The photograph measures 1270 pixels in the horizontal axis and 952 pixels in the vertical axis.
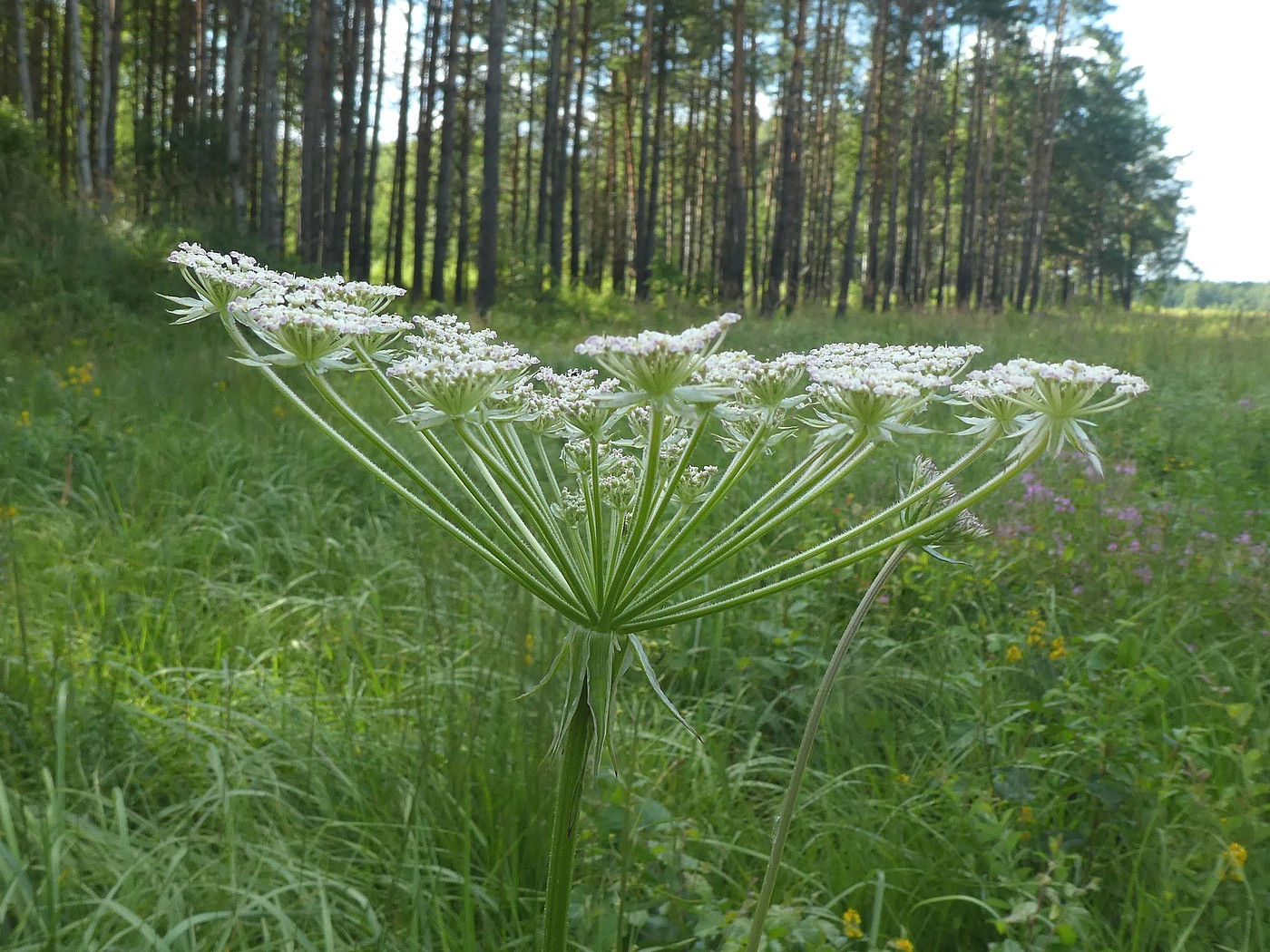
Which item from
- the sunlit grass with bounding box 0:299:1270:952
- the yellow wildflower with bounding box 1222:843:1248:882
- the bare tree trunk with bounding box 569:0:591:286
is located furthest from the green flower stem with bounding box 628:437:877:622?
the bare tree trunk with bounding box 569:0:591:286

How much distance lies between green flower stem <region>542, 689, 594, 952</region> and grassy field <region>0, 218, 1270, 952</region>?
584 mm

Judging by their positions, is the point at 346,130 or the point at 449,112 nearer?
the point at 449,112

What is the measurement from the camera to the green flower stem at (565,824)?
86cm

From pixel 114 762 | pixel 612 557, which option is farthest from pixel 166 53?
pixel 612 557

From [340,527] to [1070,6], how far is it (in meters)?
39.8

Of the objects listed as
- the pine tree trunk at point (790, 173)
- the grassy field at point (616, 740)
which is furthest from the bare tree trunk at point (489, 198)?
the grassy field at point (616, 740)

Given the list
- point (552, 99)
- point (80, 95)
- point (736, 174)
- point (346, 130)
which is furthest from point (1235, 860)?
point (552, 99)

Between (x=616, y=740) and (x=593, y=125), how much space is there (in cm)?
3966

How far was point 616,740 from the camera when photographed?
2.38 meters

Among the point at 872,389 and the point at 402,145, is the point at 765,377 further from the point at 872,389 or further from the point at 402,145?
the point at 402,145

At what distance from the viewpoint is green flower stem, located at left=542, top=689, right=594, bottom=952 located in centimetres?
86

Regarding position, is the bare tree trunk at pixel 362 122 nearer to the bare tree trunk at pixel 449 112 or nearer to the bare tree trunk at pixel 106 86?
the bare tree trunk at pixel 449 112

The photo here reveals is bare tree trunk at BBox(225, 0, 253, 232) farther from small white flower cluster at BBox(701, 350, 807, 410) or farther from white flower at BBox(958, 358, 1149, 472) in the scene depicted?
white flower at BBox(958, 358, 1149, 472)

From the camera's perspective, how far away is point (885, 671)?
10.2 ft
